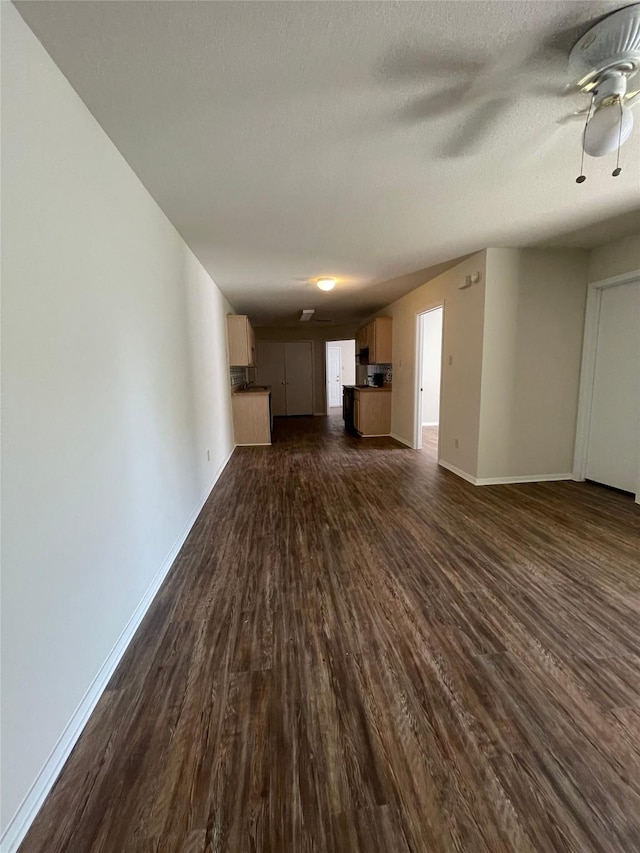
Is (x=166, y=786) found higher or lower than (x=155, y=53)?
lower

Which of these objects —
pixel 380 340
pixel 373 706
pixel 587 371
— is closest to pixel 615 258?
pixel 587 371

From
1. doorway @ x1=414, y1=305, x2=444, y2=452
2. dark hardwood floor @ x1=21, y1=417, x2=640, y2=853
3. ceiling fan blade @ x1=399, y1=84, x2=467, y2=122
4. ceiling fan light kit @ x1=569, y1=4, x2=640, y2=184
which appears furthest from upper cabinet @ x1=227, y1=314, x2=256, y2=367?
ceiling fan light kit @ x1=569, y1=4, x2=640, y2=184

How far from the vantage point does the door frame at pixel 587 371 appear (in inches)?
142

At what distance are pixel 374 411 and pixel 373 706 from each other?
5.39 m

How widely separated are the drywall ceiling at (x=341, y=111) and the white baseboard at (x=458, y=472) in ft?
8.04

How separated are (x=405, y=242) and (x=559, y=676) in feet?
10.5

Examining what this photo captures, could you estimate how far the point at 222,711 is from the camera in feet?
4.35

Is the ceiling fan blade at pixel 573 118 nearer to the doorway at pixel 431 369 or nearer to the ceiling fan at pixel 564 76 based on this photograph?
the ceiling fan at pixel 564 76

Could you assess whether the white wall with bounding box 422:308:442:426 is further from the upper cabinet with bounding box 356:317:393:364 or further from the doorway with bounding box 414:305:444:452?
the upper cabinet with bounding box 356:317:393:364

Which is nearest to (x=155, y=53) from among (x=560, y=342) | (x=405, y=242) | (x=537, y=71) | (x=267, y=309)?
(x=537, y=71)

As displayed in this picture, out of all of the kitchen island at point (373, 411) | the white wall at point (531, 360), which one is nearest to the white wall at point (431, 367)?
the kitchen island at point (373, 411)

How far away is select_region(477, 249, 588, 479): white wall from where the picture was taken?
358cm

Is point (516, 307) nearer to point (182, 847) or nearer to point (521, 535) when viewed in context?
point (521, 535)

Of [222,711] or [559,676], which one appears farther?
[559,676]
